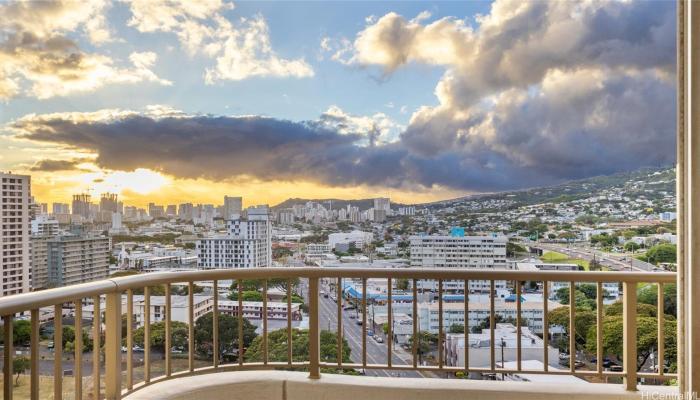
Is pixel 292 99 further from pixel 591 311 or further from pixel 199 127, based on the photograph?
pixel 591 311

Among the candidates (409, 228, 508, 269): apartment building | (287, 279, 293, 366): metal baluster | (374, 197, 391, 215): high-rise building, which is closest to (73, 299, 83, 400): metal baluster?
(287, 279, 293, 366): metal baluster

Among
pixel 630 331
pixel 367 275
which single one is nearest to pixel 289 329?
pixel 367 275

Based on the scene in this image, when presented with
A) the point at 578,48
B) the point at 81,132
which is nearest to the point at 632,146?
the point at 578,48

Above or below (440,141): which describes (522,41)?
above

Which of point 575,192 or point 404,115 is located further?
point 404,115

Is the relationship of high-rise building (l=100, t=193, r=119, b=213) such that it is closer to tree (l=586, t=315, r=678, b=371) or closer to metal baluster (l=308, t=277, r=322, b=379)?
metal baluster (l=308, t=277, r=322, b=379)
